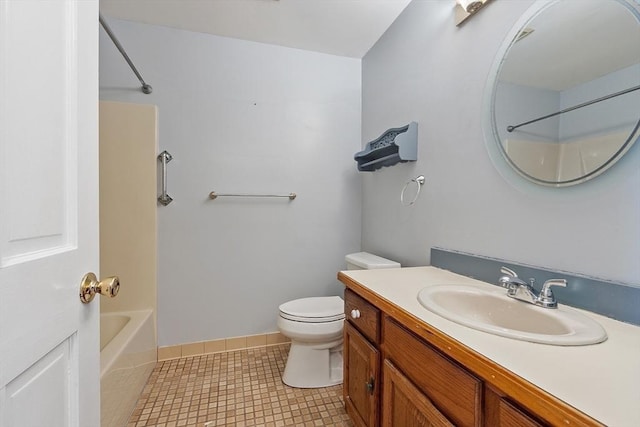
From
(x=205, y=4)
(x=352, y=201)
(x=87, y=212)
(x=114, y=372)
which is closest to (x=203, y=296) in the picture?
(x=114, y=372)

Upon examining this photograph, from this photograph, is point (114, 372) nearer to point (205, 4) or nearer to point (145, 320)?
point (145, 320)

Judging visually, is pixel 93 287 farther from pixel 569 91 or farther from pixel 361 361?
pixel 569 91

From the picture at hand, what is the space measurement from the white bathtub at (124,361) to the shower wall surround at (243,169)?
0.18 meters

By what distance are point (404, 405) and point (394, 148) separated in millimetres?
1268

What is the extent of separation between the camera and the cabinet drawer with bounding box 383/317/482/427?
60 centimetres

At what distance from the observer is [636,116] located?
0.73 meters

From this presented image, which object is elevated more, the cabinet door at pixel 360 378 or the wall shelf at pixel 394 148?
the wall shelf at pixel 394 148

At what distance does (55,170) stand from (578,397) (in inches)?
38.8

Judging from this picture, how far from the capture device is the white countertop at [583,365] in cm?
42

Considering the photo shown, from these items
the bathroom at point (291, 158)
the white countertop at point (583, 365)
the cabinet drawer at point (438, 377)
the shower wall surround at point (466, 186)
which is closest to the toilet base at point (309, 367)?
the bathroom at point (291, 158)

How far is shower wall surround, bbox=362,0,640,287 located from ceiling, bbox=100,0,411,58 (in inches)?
6.6

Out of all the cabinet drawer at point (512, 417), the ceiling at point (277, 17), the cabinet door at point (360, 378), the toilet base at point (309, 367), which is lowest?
the toilet base at point (309, 367)

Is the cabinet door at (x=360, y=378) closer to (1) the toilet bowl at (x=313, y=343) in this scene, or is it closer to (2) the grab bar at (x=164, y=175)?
Result: (1) the toilet bowl at (x=313, y=343)

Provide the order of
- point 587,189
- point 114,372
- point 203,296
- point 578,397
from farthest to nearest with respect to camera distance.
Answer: point 203,296 < point 114,372 < point 587,189 < point 578,397
